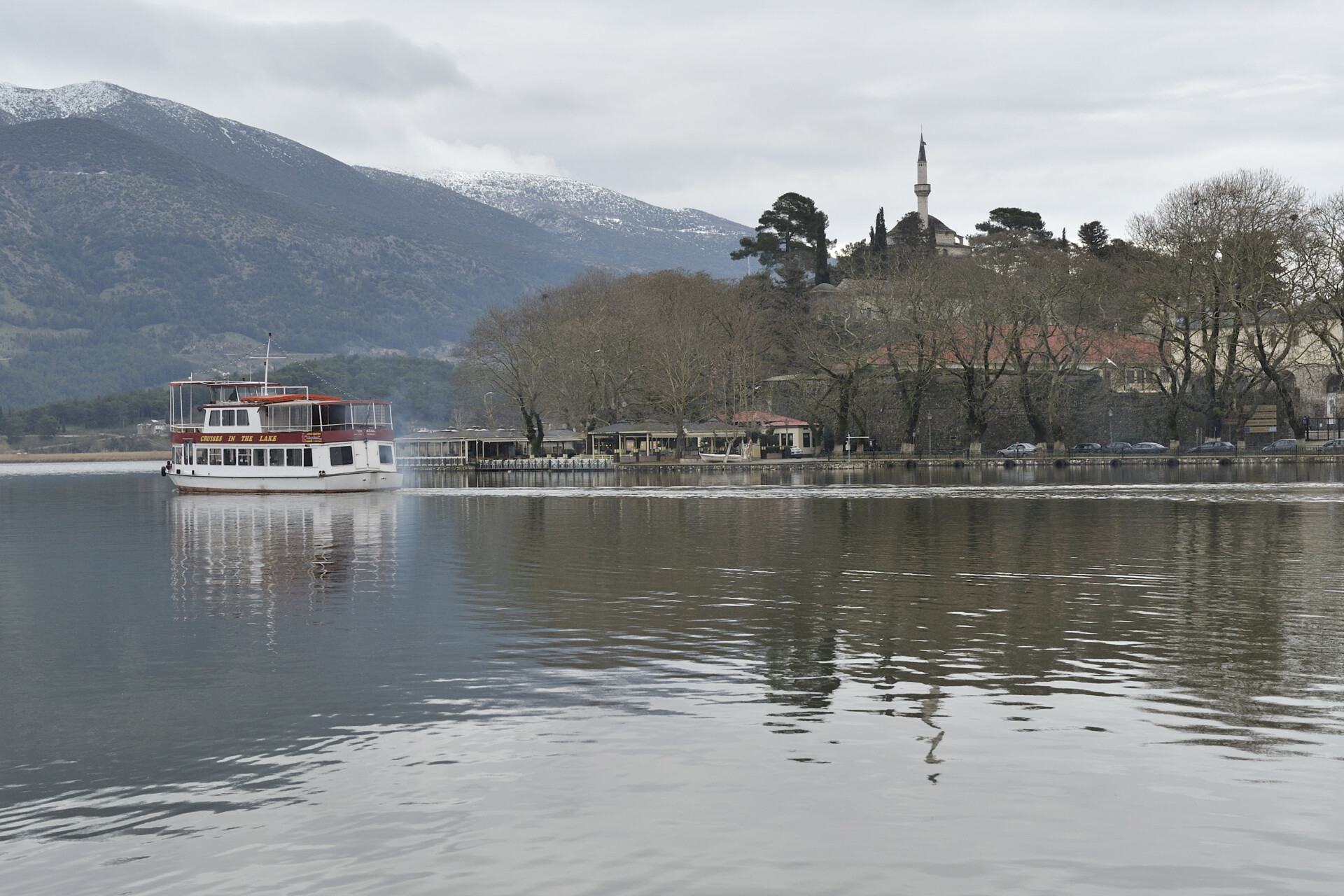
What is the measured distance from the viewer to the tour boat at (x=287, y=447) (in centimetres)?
6794

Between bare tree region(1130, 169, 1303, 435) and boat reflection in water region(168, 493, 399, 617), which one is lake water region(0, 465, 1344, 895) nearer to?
boat reflection in water region(168, 493, 399, 617)

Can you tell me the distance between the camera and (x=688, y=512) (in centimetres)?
4778

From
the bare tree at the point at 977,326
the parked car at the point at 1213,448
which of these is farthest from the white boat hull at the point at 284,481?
the parked car at the point at 1213,448

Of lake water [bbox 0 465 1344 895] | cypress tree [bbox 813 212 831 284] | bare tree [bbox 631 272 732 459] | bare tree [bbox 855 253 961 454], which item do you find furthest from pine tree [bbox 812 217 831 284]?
lake water [bbox 0 465 1344 895]

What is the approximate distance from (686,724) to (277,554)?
24.2 meters

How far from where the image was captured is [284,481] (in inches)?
2702

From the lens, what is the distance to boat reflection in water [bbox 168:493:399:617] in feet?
82.0

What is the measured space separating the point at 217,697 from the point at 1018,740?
32.5 feet

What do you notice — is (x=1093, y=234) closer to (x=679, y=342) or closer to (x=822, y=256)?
(x=822, y=256)

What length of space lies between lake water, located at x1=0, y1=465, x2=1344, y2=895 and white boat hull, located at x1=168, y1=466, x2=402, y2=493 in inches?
1458

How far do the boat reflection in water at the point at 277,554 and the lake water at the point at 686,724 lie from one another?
Result: 0.25 meters

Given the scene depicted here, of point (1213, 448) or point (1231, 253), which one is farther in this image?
point (1213, 448)

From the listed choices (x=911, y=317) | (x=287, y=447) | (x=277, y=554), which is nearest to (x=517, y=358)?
(x=911, y=317)

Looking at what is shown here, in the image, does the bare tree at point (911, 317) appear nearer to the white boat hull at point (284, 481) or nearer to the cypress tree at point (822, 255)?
the white boat hull at point (284, 481)
